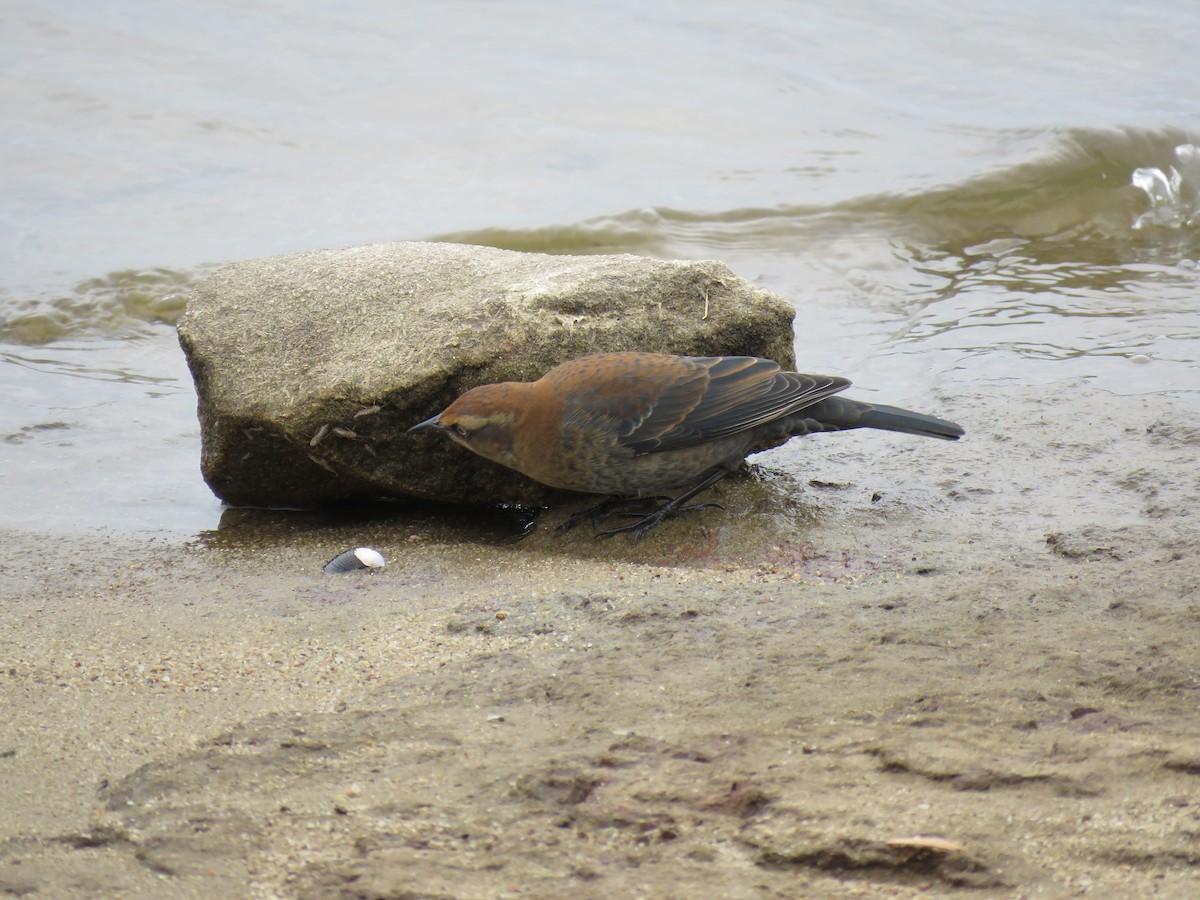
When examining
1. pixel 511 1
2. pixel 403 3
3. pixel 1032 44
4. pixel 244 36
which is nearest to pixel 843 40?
pixel 1032 44

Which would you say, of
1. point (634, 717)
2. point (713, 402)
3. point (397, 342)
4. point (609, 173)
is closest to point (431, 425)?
point (397, 342)

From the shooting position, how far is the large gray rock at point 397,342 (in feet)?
17.4

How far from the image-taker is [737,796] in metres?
2.75

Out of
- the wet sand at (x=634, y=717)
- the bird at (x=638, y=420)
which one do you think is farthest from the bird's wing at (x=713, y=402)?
the wet sand at (x=634, y=717)

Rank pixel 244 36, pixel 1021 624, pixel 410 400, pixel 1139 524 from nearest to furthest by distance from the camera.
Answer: pixel 1021 624, pixel 1139 524, pixel 410 400, pixel 244 36

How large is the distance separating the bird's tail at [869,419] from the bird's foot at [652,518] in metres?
0.63

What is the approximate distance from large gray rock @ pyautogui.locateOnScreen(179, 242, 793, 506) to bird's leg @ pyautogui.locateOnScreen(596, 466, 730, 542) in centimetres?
56

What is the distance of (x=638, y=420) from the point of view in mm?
5289

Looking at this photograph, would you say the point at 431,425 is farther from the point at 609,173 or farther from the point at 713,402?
the point at 609,173

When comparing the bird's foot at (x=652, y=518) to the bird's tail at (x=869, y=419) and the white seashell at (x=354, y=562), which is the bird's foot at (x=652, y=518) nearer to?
the bird's tail at (x=869, y=419)

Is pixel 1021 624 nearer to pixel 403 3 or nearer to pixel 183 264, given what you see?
pixel 183 264

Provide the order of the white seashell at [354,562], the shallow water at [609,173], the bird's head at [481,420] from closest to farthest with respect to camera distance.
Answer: the white seashell at [354,562] < the bird's head at [481,420] < the shallow water at [609,173]

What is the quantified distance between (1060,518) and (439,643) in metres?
2.61

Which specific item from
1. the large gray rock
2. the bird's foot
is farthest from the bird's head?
the bird's foot
